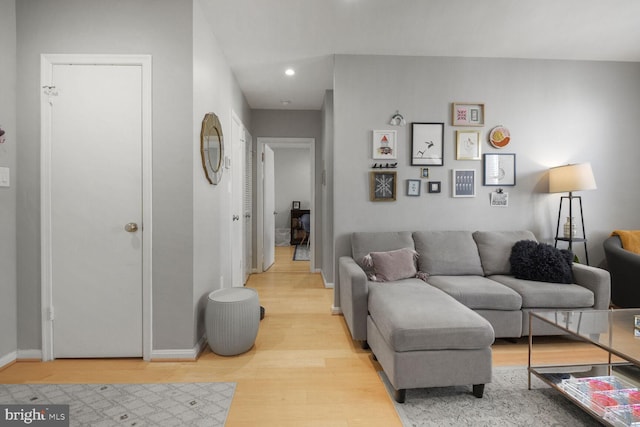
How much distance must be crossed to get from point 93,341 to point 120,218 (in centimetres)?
92

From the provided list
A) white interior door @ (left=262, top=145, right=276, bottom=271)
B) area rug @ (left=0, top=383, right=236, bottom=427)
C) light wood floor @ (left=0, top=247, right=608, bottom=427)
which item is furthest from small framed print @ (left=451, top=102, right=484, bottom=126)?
area rug @ (left=0, top=383, right=236, bottom=427)

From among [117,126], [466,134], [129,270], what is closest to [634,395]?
[466,134]

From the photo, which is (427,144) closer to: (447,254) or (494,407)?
(447,254)

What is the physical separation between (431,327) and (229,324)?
1.42m

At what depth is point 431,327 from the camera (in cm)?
173

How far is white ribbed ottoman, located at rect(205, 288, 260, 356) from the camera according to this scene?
2.26 meters

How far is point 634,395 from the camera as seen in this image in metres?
1.58

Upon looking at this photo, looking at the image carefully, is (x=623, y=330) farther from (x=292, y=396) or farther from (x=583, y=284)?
(x=292, y=396)

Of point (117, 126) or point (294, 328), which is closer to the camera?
point (117, 126)

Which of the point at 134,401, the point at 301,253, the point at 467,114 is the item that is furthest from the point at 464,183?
the point at 301,253

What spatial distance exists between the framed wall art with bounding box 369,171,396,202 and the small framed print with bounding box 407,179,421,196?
0.16 meters

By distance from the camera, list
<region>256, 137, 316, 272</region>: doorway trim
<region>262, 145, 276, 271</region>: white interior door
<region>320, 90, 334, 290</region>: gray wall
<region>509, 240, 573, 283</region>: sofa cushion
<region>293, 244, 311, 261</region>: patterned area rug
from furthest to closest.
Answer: <region>293, 244, 311, 261</region>: patterned area rug → <region>262, 145, 276, 271</region>: white interior door → <region>256, 137, 316, 272</region>: doorway trim → <region>320, 90, 334, 290</region>: gray wall → <region>509, 240, 573, 283</region>: sofa cushion

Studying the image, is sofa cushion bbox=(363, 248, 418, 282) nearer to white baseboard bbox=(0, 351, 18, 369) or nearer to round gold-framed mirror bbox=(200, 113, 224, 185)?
Answer: round gold-framed mirror bbox=(200, 113, 224, 185)

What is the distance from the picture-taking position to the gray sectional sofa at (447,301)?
173 centimetres
